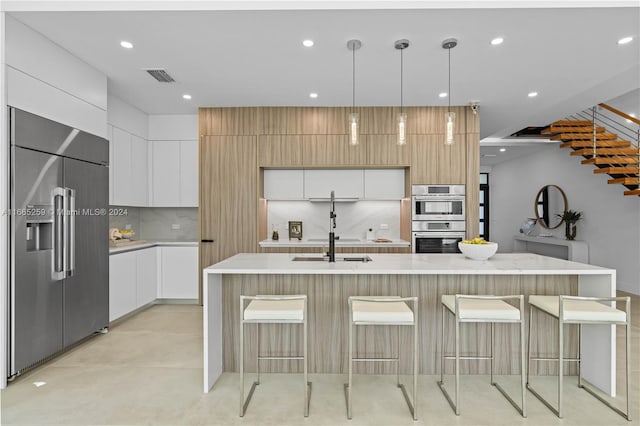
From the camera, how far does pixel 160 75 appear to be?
3.70m

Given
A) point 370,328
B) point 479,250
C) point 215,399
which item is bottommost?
point 215,399

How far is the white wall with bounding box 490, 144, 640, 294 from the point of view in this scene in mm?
5754

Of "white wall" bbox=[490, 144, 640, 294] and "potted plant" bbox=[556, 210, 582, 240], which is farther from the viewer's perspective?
"potted plant" bbox=[556, 210, 582, 240]

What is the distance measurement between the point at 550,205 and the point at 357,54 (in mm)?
6665

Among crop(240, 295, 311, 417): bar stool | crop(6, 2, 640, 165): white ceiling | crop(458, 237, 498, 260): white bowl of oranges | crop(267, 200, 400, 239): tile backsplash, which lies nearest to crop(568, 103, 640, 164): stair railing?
crop(6, 2, 640, 165): white ceiling

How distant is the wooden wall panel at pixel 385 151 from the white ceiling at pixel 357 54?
452 mm

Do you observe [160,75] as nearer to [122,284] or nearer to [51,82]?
[51,82]

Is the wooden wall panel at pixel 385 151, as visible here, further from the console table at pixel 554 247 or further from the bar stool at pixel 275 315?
the console table at pixel 554 247

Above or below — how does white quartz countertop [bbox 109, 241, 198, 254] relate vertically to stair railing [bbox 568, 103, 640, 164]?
below

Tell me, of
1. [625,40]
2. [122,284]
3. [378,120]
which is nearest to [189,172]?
[122,284]

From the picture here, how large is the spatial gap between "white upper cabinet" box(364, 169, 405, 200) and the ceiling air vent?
265 centimetres

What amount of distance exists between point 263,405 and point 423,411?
1.03m

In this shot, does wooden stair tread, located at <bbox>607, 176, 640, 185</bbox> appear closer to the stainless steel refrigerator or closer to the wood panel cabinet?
the wood panel cabinet

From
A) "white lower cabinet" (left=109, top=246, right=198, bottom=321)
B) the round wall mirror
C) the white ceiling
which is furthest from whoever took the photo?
the round wall mirror
